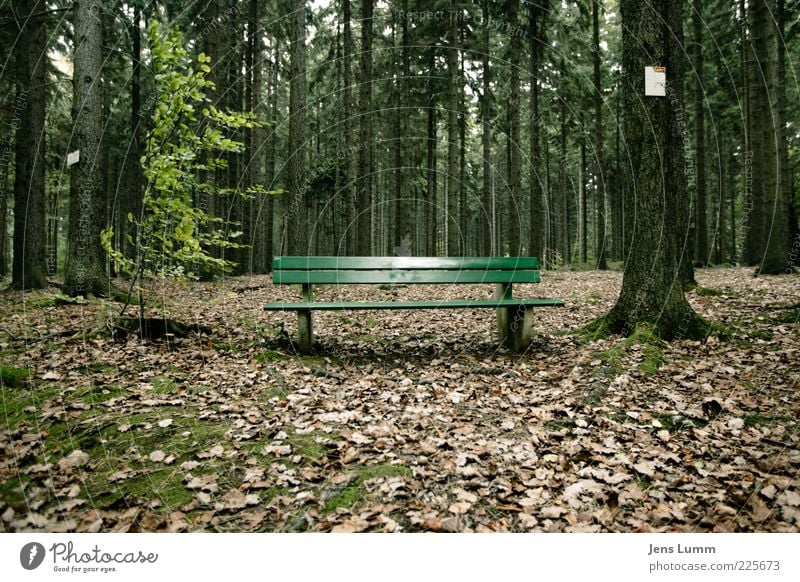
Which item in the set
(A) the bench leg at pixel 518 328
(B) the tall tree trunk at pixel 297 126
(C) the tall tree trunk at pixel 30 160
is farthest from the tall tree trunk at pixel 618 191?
(C) the tall tree trunk at pixel 30 160

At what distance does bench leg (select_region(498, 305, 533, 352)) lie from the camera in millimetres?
5359

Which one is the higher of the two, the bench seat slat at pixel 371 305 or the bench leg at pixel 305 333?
the bench seat slat at pixel 371 305

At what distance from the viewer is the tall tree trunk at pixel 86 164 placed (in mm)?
6660

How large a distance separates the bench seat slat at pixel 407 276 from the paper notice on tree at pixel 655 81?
241cm

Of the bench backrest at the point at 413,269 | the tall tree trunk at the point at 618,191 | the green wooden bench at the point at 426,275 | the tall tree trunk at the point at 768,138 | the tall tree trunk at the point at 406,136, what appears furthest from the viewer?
the tall tree trunk at the point at 618,191

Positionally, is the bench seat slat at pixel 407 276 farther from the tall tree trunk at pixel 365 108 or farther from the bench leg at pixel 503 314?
the tall tree trunk at pixel 365 108

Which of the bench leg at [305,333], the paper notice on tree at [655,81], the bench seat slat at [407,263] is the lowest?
the bench leg at [305,333]

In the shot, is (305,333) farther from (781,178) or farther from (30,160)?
(781,178)

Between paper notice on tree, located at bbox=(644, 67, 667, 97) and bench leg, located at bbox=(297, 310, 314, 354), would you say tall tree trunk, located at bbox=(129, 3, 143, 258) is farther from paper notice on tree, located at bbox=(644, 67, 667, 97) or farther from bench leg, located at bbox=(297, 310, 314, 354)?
paper notice on tree, located at bbox=(644, 67, 667, 97)

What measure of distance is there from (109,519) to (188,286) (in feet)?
28.8

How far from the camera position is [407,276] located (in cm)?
562

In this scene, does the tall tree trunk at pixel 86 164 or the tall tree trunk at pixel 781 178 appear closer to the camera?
the tall tree trunk at pixel 86 164

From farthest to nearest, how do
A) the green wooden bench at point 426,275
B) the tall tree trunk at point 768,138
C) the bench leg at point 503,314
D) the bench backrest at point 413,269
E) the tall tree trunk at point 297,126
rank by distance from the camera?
the tall tree trunk at point 297,126 < the tall tree trunk at point 768,138 < the bench leg at point 503,314 < the bench backrest at point 413,269 < the green wooden bench at point 426,275

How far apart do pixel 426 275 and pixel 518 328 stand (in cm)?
133
